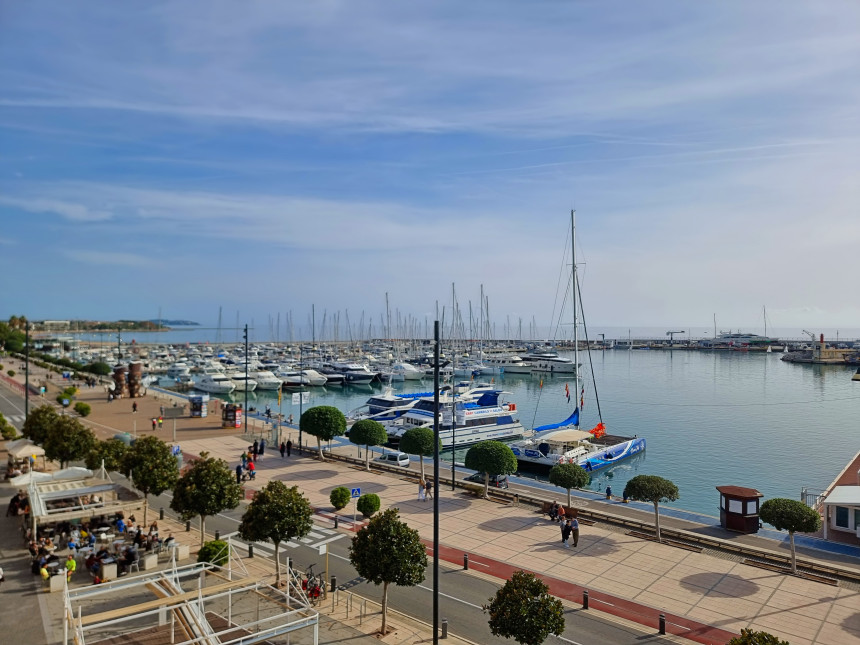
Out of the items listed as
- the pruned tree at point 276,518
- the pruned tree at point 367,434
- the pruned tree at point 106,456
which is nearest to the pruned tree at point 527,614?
the pruned tree at point 276,518

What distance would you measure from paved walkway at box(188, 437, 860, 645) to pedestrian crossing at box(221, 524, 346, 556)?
10.7ft

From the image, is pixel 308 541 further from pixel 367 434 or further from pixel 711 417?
pixel 711 417

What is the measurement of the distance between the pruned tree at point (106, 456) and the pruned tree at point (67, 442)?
4.17 feet

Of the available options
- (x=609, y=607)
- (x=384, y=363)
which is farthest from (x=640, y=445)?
(x=384, y=363)

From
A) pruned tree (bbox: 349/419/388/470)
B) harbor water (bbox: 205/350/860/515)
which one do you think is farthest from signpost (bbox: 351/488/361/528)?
harbor water (bbox: 205/350/860/515)

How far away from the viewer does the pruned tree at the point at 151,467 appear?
76.5 ft

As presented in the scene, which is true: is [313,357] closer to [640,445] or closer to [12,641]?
[640,445]

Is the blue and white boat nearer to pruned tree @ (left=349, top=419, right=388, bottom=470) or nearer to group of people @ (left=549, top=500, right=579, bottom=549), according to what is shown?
pruned tree @ (left=349, top=419, right=388, bottom=470)

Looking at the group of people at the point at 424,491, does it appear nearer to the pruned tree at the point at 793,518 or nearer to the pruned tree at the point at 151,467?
the pruned tree at the point at 151,467

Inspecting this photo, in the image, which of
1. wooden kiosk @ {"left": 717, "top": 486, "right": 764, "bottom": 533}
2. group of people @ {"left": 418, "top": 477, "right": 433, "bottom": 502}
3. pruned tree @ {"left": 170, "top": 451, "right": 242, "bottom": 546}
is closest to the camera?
pruned tree @ {"left": 170, "top": 451, "right": 242, "bottom": 546}

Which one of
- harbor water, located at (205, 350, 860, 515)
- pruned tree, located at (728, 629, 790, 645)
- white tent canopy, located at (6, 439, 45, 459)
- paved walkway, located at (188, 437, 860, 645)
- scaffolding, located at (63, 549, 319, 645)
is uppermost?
pruned tree, located at (728, 629, 790, 645)

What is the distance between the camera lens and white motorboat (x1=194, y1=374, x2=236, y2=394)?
86125 millimetres

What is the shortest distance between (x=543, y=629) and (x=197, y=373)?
10936cm

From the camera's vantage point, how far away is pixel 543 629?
13.4 m
